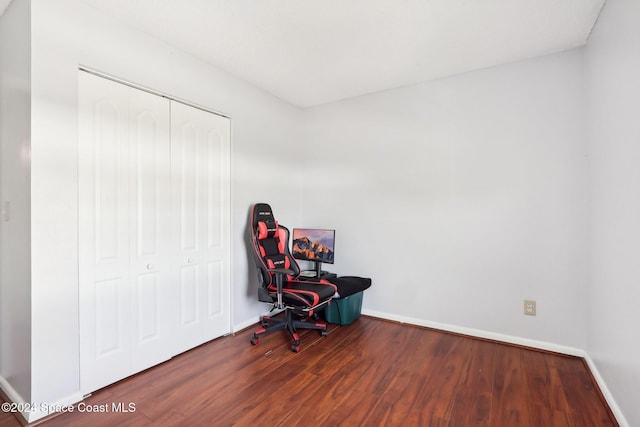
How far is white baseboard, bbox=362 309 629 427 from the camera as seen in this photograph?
1.86 metres

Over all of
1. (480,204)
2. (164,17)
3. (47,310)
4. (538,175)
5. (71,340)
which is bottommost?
(71,340)

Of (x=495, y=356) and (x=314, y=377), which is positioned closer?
(x=314, y=377)

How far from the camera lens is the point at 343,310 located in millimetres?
3230

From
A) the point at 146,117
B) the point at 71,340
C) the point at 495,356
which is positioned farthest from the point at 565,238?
the point at 71,340

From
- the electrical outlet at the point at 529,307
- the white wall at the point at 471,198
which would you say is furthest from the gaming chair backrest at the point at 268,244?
the electrical outlet at the point at 529,307

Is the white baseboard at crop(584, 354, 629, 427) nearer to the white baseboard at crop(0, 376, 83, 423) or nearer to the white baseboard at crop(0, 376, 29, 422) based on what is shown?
the white baseboard at crop(0, 376, 83, 423)

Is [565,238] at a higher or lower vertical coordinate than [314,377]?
higher

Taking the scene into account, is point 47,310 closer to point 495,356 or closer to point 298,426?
point 298,426

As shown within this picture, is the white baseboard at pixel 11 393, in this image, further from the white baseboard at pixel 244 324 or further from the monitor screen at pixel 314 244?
the monitor screen at pixel 314 244

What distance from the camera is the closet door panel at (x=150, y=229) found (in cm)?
227

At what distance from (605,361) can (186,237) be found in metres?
3.27

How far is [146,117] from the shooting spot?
7.68 feet

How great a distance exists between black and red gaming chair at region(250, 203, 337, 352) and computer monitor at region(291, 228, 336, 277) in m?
0.39

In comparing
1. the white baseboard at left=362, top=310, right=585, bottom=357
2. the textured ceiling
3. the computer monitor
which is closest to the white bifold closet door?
the textured ceiling
